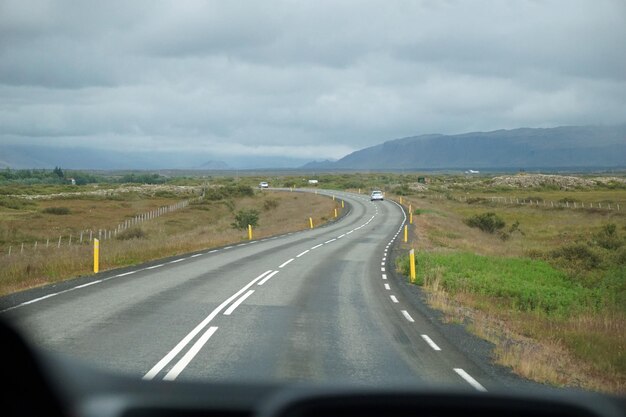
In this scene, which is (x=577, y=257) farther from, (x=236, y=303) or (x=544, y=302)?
(x=236, y=303)

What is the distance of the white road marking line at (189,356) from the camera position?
813 centimetres

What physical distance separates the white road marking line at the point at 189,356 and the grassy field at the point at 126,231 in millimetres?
7108

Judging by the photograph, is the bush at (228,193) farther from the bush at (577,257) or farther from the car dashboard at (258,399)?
the car dashboard at (258,399)

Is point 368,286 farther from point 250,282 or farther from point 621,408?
point 621,408

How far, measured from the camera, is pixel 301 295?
16531mm

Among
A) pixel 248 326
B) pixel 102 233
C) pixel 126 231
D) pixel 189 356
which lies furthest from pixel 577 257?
pixel 102 233

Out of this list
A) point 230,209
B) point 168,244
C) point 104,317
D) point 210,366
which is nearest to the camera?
point 210,366

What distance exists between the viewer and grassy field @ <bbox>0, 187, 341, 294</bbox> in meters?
20.9

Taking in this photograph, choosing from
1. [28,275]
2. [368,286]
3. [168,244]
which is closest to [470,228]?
[168,244]

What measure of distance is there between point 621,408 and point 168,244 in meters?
28.7

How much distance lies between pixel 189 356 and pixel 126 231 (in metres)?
40.9

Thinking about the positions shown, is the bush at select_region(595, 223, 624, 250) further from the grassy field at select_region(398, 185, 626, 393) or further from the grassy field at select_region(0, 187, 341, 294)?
the grassy field at select_region(0, 187, 341, 294)

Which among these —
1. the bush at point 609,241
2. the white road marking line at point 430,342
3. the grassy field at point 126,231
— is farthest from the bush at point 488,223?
the white road marking line at point 430,342

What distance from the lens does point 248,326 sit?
12.0m
